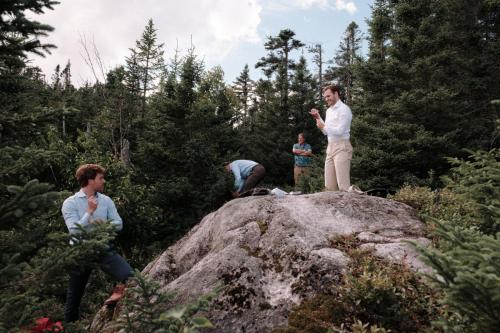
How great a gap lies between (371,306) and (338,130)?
342 centimetres

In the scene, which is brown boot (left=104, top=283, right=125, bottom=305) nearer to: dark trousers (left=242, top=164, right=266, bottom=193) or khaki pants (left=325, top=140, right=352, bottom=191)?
dark trousers (left=242, top=164, right=266, bottom=193)

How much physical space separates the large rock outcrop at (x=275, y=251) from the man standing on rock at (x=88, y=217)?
565 mm

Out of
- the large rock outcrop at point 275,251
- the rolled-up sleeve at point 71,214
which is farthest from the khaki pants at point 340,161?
the rolled-up sleeve at point 71,214

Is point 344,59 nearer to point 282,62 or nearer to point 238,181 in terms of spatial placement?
point 282,62

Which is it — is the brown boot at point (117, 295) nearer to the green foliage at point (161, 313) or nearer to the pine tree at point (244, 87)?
the green foliage at point (161, 313)

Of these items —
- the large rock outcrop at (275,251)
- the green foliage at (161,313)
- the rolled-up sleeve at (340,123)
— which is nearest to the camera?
the green foliage at (161,313)

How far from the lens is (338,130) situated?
245 inches

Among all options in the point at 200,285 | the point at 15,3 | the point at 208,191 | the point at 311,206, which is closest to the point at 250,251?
the point at 200,285

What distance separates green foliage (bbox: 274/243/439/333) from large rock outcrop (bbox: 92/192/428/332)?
23cm

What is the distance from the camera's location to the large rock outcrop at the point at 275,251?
13.2ft

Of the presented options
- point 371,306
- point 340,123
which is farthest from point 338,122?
point 371,306

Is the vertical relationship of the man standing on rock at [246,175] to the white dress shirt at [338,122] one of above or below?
below

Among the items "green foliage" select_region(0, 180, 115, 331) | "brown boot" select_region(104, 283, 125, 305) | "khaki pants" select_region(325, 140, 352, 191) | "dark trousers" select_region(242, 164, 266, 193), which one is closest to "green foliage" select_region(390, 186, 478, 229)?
"khaki pants" select_region(325, 140, 352, 191)

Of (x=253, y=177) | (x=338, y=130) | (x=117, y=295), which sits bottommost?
(x=117, y=295)
